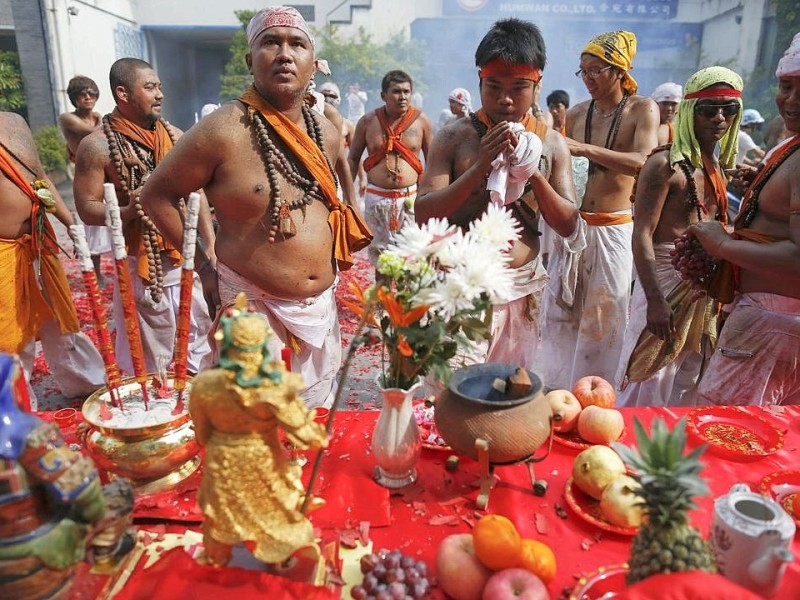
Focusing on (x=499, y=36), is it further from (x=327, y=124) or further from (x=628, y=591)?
(x=628, y=591)

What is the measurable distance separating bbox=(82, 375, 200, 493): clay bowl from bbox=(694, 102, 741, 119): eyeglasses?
283 centimetres

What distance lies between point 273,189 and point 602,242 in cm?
251

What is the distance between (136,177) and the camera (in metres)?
3.45

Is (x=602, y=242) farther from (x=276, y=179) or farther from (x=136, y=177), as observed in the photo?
(x=136, y=177)

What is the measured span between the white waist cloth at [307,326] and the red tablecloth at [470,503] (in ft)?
Answer: 2.67

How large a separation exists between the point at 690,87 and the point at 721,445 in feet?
6.53

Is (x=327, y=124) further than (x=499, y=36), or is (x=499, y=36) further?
(x=327, y=124)

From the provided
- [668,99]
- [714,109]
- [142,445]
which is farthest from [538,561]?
[668,99]

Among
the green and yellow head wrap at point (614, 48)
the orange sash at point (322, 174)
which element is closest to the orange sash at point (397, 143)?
the green and yellow head wrap at point (614, 48)

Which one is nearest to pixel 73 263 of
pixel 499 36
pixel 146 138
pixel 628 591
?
pixel 146 138

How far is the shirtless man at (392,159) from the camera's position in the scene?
238 inches

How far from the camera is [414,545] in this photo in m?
1.47

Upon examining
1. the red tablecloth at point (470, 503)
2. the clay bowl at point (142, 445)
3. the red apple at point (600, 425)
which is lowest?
the red tablecloth at point (470, 503)

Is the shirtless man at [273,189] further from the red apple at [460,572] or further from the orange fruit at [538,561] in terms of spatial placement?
the orange fruit at [538,561]
